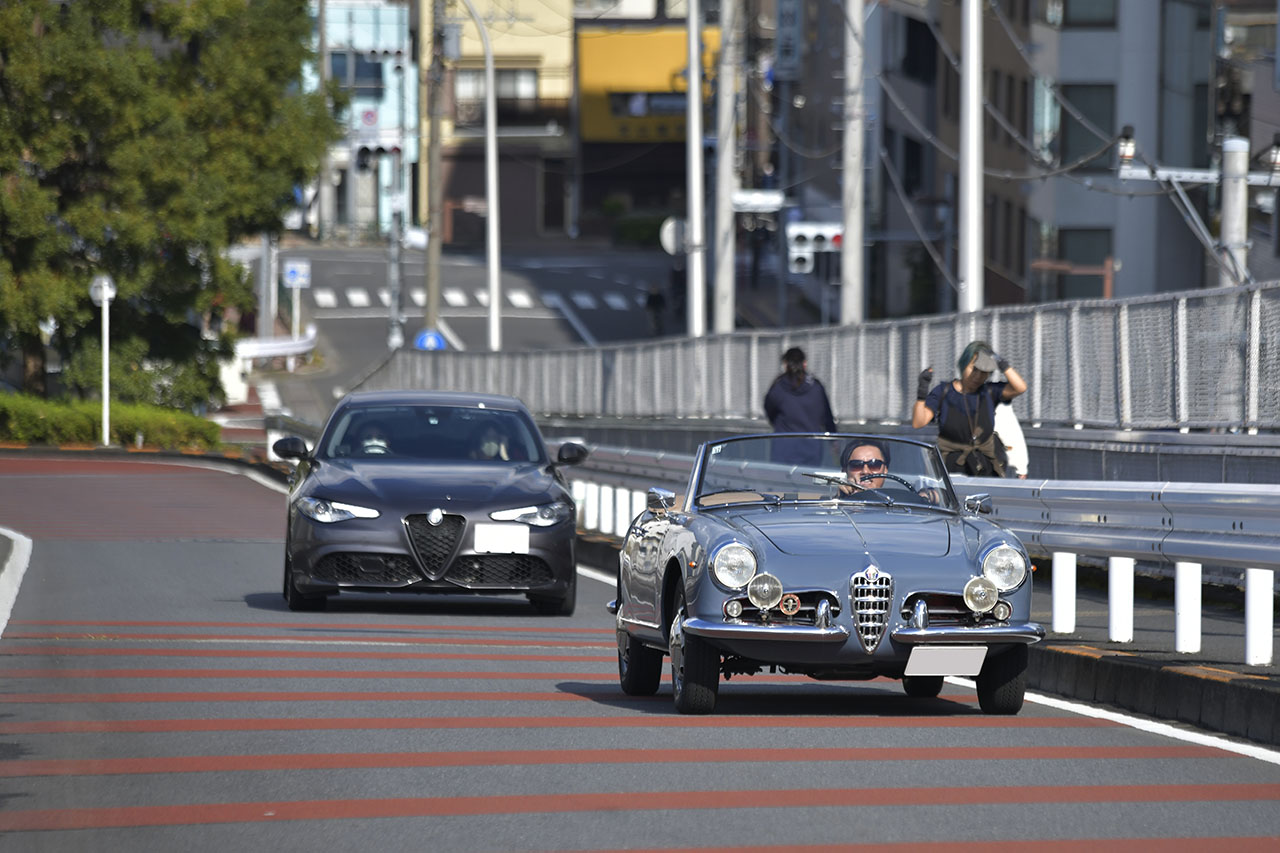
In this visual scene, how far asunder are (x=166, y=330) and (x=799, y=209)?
21.1 meters

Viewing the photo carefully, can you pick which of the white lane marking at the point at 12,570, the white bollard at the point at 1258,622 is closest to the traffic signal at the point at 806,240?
the white lane marking at the point at 12,570

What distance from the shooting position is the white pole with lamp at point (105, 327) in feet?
154

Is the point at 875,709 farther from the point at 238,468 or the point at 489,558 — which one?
the point at 238,468

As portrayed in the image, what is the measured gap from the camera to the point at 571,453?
16.9 meters

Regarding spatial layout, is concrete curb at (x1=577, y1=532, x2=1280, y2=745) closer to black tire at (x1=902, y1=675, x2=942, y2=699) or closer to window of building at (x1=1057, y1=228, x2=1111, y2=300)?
black tire at (x1=902, y1=675, x2=942, y2=699)

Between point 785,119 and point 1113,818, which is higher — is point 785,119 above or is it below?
above

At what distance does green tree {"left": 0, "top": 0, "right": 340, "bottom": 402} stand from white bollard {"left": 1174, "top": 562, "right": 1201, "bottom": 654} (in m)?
41.8

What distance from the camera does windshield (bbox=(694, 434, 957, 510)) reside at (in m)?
11.2

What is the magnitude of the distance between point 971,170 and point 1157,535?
1204cm

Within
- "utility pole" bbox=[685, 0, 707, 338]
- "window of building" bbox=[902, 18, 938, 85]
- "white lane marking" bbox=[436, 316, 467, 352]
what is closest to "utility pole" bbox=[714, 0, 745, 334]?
"utility pole" bbox=[685, 0, 707, 338]

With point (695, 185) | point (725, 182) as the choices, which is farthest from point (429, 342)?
point (725, 182)

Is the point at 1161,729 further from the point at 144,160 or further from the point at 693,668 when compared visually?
the point at 144,160

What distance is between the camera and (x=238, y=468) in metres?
40.9

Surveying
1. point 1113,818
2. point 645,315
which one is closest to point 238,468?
point 1113,818
